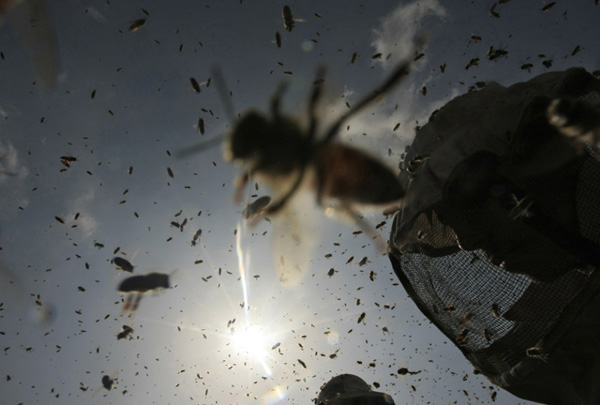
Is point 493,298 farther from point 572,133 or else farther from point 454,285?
point 572,133

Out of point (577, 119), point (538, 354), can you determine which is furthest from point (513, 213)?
point (538, 354)

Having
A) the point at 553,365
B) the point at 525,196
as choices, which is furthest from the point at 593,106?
the point at 553,365

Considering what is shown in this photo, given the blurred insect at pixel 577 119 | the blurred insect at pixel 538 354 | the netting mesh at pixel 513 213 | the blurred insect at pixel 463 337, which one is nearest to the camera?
the blurred insect at pixel 577 119

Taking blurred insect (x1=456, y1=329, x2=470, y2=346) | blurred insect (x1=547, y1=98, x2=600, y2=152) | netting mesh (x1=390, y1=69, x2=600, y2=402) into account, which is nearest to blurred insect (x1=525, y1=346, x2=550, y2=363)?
netting mesh (x1=390, y1=69, x2=600, y2=402)

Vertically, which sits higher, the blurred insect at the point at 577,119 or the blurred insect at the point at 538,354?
the blurred insect at the point at 577,119

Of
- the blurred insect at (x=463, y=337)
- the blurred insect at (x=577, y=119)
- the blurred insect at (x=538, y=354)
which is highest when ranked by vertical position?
the blurred insect at (x=577, y=119)

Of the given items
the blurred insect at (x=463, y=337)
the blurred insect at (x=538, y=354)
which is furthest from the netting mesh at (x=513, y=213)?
the blurred insect at (x=463, y=337)

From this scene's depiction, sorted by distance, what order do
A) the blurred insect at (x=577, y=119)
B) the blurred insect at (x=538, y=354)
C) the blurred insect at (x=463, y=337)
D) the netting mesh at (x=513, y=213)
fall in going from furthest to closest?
1. the blurred insect at (x=463, y=337)
2. the netting mesh at (x=513, y=213)
3. the blurred insect at (x=538, y=354)
4. the blurred insect at (x=577, y=119)

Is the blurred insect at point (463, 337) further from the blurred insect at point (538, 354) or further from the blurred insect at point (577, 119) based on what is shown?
the blurred insect at point (577, 119)

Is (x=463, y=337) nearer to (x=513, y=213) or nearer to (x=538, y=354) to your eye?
(x=538, y=354)
